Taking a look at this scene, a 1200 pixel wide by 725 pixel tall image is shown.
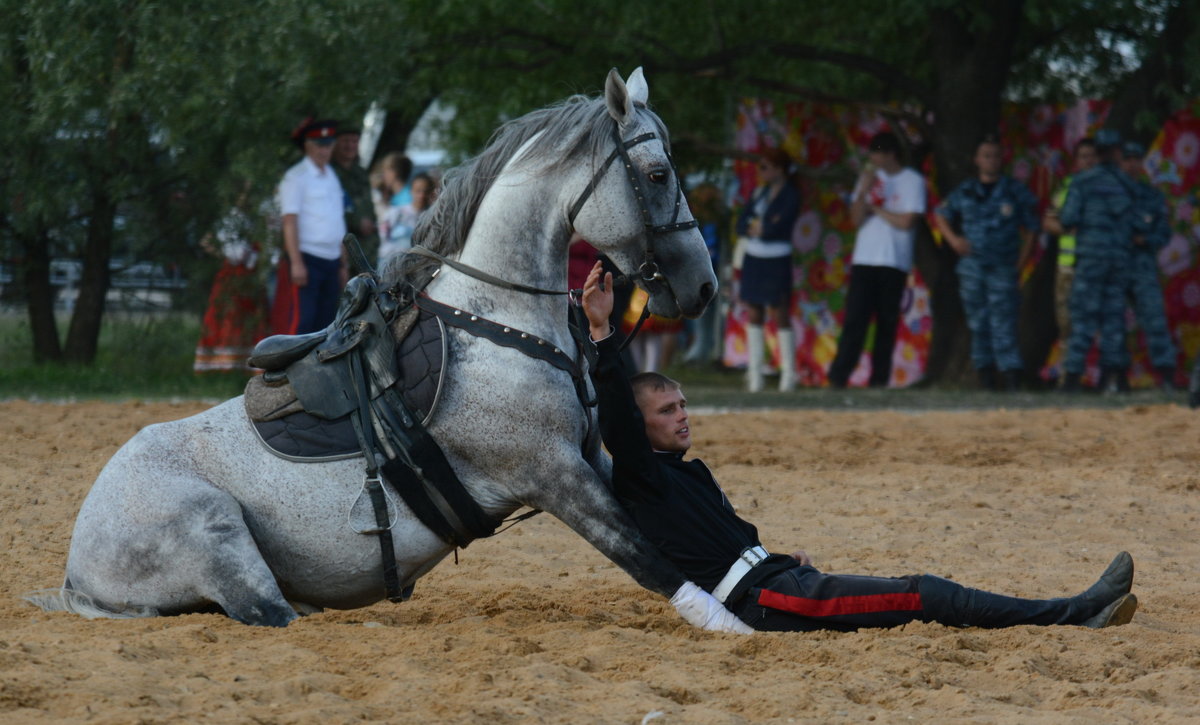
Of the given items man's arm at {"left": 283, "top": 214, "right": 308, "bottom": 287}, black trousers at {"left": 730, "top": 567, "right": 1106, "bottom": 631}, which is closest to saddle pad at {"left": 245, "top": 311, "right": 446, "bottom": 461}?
black trousers at {"left": 730, "top": 567, "right": 1106, "bottom": 631}

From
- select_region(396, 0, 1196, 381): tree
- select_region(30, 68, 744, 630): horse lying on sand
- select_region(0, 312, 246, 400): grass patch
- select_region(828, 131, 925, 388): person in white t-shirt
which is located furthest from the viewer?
select_region(828, 131, 925, 388): person in white t-shirt

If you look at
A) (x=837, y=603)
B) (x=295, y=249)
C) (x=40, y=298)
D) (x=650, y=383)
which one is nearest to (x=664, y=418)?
(x=650, y=383)

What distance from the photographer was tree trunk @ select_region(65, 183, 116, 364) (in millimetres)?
14219

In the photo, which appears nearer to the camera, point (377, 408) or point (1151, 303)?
point (377, 408)

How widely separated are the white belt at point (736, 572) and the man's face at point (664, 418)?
1.39 feet

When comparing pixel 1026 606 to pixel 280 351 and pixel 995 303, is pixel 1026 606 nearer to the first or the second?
pixel 280 351

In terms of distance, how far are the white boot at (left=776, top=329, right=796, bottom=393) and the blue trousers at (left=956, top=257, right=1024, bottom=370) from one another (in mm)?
1699

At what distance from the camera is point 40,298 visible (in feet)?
48.2

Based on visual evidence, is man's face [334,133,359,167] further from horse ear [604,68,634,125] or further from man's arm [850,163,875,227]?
horse ear [604,68,634,125]

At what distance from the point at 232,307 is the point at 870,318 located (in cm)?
627

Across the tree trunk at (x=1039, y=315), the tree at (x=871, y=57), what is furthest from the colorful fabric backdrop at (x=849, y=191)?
the tree at (x=871, y=57)

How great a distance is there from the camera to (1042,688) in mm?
4102

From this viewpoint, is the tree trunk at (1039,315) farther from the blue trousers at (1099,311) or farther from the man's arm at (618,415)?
the man's arm at (618,415)

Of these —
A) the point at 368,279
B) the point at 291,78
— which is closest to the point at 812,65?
the point at 291,78
